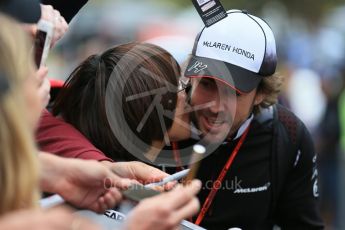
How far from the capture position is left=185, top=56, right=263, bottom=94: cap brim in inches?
124

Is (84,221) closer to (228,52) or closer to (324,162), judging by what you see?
(228,52)

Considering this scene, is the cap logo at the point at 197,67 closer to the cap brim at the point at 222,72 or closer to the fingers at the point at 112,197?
the cap brim at the point at 222,72

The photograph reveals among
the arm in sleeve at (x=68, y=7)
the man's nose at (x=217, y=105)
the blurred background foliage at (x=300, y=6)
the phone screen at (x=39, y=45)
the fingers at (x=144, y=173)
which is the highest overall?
the phone screen at (x=39, y=45)

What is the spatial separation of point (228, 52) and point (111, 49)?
1.84ft

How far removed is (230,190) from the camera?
3.23 metres

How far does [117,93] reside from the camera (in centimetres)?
272

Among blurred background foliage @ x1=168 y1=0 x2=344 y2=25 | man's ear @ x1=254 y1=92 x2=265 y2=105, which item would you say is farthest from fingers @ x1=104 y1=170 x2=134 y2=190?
blurred background foliage @ x1=168 y1=0 x2=344 y2=25

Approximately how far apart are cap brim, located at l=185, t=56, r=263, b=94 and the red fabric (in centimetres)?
76

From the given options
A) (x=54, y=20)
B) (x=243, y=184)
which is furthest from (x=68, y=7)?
(x=243, y=184)

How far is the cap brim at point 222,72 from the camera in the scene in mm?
3139

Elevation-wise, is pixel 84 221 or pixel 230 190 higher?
pixel 84 221

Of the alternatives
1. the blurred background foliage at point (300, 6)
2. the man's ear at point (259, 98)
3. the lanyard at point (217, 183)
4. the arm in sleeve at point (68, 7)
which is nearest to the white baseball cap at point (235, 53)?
the man's ear at point (259, 98)

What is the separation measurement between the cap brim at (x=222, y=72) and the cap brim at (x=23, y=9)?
3.52 ft

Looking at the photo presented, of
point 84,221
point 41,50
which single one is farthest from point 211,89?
point 84,221
